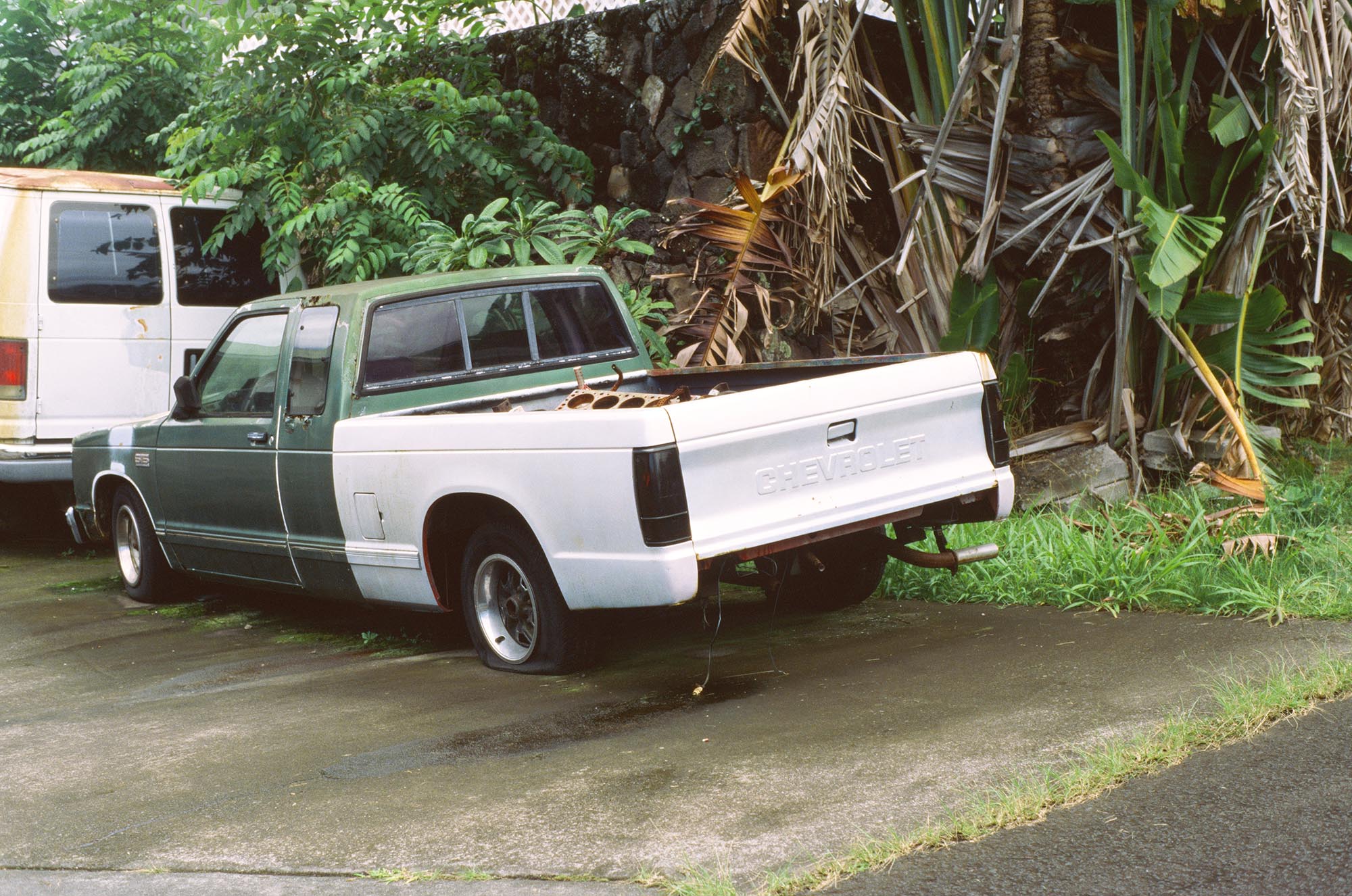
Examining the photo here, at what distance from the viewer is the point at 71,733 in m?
4.96

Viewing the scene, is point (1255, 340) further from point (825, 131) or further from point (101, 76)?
point (101, 76)

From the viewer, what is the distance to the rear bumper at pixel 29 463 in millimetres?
8641

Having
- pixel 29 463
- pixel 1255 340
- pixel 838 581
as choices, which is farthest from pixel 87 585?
pixel 1255 340

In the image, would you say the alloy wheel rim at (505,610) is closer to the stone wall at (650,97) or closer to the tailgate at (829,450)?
the tailgate at (829,450)

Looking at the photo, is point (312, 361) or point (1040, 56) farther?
point (1040, 56)

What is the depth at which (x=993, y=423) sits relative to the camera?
538 cm

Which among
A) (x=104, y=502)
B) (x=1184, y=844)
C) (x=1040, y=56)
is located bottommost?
(x=1184, y=844)

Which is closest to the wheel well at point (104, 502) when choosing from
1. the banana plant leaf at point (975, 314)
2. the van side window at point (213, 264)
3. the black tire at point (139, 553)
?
the black tire at point (139, 553)

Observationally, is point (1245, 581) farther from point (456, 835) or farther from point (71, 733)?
point (71, 733)

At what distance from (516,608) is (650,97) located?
20.4 ft

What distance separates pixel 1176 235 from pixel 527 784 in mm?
4391

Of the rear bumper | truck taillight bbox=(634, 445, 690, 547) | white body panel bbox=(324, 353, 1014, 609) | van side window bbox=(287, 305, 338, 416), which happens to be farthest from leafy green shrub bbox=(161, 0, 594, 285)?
truck taillight bbox=(634, 445, 690, 547)

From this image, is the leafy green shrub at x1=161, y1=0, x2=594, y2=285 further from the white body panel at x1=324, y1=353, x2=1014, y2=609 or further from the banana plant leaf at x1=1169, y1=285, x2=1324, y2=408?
the banana plant leaf at x1=1169, y1=285, x2=1324, y2=408

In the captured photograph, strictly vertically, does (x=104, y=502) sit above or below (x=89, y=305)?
below
